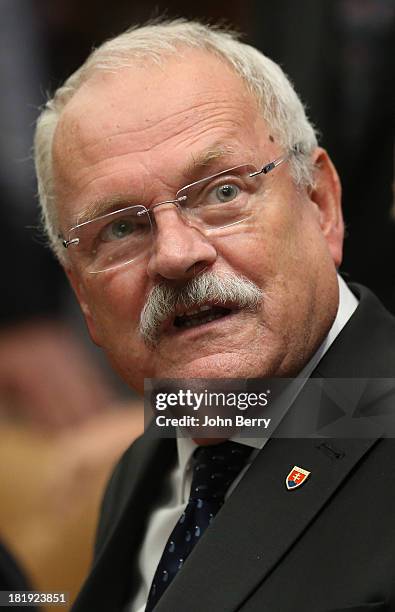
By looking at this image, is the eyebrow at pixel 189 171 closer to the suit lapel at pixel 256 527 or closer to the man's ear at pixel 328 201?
the man's ear at pixel 328 201

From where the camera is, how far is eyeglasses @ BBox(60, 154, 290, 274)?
173 centimetres

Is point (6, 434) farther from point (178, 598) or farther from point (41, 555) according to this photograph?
point (178, 598)

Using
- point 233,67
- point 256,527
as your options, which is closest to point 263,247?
point 233,67

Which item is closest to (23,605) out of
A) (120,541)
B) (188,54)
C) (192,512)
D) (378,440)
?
(120,541)

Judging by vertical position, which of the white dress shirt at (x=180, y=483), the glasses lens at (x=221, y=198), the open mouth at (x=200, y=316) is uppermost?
the glasses lens at (x=221, y=198)

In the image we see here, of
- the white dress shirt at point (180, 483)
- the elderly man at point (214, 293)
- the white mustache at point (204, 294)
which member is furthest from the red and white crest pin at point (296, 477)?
the white mustache at point (204, 294)

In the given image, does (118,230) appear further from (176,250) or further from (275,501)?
(275,501)

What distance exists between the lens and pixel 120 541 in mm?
1908

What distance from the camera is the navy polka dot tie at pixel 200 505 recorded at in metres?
1.68

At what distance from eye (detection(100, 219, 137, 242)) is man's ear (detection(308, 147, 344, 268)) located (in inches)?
15.2

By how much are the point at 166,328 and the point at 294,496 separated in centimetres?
40

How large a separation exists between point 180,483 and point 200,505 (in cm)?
24

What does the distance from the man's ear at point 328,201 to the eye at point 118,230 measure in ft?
1.26

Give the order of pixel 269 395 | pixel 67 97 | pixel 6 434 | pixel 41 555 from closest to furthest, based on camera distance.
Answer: pixel 269 395 → pixel 67 97 → pixel 41 555 → pixel 6 434
